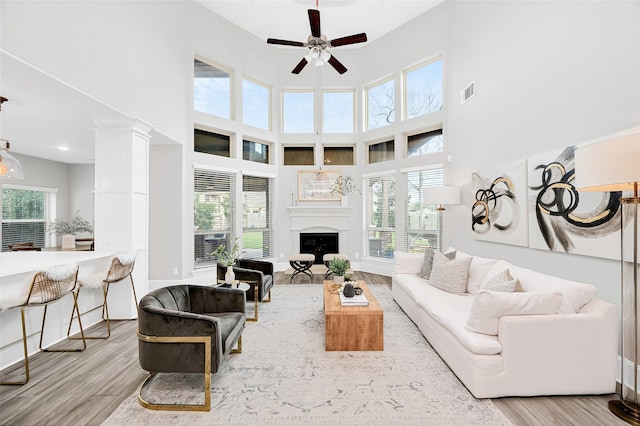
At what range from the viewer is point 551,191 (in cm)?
308

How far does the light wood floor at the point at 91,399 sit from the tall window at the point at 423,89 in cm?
515

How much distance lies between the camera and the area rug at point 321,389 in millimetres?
2020

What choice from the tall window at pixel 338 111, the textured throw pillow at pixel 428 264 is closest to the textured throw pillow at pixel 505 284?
the textured throw pillow at pixel 428 264

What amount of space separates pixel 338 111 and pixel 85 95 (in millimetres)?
5421

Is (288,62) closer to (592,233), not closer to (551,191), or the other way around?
(551,191)

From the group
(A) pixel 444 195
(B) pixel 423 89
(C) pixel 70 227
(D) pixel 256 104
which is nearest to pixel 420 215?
(A) pixel 444 195

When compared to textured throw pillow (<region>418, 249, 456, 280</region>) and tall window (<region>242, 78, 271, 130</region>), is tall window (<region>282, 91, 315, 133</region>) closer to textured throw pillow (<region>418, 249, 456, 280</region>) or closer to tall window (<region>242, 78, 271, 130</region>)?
tall window (<region>242, 78, 271, 130</region>)

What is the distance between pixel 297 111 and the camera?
7.45 meters

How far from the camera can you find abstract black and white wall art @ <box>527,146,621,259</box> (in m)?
2.48

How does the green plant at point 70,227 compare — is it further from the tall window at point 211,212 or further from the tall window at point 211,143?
the tall window at point 211,143

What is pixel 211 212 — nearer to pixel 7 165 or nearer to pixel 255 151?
pixel 255 151

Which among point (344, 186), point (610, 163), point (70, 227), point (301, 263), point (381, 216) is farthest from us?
point (344, 186)

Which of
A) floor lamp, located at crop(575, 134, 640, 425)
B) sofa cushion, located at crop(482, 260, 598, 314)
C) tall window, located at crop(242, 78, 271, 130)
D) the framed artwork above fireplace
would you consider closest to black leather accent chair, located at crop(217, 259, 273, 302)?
the framed artwork above fireplace

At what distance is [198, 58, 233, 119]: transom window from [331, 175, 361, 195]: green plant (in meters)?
2.85
